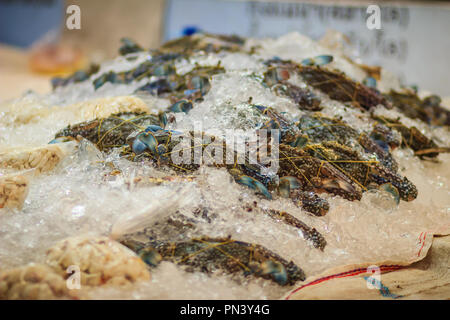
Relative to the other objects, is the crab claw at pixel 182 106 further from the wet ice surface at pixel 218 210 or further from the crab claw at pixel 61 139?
the crab claw at pixel 61 139

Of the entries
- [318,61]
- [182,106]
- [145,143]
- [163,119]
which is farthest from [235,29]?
[145,143]

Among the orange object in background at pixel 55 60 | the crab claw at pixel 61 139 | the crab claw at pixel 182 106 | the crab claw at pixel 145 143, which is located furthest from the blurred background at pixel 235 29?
the crab claw at pixel 145 143

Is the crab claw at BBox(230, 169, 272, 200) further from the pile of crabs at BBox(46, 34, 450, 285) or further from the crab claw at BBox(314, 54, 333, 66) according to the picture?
the crab claw at BBox(314, 54, 333, 66)

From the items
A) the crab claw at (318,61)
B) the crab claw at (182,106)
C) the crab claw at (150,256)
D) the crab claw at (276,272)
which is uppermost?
the crab claw at (318,61)

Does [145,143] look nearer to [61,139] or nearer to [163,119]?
[163,119]

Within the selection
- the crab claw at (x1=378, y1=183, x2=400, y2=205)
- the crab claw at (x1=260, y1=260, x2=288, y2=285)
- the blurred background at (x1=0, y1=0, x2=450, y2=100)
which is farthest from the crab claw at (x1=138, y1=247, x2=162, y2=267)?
the blurred background at (x1=0, y1=0, x2=450, y2=100)

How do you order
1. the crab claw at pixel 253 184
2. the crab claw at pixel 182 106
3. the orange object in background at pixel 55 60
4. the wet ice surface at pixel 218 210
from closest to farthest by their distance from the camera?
1. the wet ice surface at pixel 218 210
2. the crab claw at pixel 253 184
3. the crab claw at pixel 182 106
4. the orange object in background at pixel 55 60
